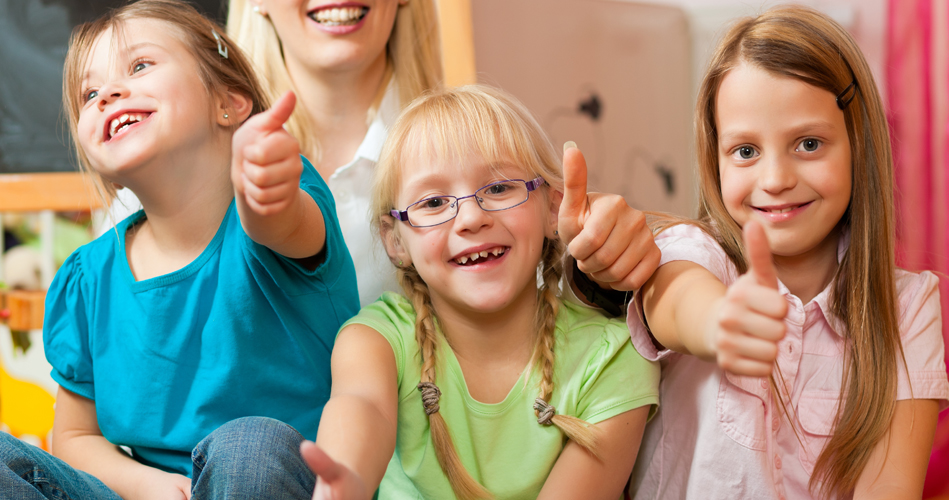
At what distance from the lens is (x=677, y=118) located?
2.27 meters

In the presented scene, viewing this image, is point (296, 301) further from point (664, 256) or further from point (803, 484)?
point (803, 484)

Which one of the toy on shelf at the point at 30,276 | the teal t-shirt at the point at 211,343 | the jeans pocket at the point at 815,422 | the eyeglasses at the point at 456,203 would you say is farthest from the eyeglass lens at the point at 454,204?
the toy on shelf at the point at 30,276

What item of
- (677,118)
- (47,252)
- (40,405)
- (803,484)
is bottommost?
(40,405)

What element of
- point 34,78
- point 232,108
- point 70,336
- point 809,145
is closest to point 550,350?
point 809,145

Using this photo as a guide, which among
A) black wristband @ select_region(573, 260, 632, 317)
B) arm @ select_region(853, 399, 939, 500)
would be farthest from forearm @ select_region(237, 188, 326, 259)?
arm @ select_region(853, 399, 939, 500)

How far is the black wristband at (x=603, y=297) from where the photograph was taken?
0.92 m

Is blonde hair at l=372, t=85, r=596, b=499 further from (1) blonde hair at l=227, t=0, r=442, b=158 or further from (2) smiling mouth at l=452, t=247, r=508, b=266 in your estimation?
(1) blonde hair at l=227, t=0, r=442, b=158

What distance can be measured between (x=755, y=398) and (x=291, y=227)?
1.81 ft

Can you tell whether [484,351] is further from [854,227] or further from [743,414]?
[854,227]

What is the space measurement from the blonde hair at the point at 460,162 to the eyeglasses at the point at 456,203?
30 millimetres

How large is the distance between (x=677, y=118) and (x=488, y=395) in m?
1.64

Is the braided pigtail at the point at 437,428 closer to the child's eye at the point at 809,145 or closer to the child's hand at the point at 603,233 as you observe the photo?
the child's hand at the point at 603,233

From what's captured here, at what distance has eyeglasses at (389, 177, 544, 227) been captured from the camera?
836 mm

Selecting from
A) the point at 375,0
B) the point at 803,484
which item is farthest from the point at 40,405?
the point at 803,484
